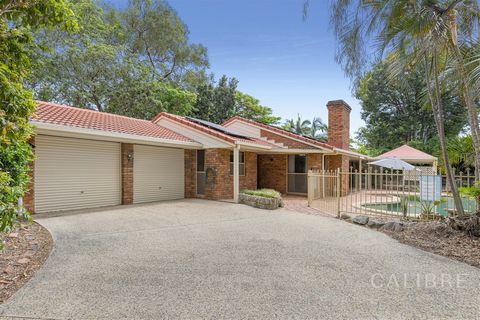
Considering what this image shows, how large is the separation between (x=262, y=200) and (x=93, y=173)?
6.38 metres

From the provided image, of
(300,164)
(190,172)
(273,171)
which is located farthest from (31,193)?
(300,164)

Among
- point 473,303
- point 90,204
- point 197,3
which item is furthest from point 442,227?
point 197,3

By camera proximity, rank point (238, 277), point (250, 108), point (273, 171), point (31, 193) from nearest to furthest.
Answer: point (238, 277), point (31, 193), point (273, 171), point (250, 108)

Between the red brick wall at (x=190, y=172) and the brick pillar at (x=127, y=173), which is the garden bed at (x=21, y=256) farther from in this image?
the red brick wall at (x=190, y=172)

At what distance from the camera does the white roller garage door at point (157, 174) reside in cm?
1214

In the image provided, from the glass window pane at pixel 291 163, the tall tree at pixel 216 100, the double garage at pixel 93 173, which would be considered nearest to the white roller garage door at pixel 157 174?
the double garage at pixel 93 173

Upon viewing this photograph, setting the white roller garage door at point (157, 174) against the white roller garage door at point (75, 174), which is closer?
the white roller garage door at point (75, 174)

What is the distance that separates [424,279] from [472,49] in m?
5.56

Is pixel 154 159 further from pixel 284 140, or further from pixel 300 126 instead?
pixel 300 126

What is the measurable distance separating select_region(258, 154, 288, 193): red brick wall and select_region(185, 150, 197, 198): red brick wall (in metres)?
5.49

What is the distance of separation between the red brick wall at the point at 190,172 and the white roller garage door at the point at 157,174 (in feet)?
0.65

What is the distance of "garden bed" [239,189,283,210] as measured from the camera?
1122 centimetres

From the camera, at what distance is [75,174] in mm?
10008

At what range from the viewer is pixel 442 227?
6.94 meters
